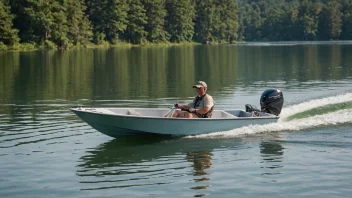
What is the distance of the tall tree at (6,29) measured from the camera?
79438 millimetres

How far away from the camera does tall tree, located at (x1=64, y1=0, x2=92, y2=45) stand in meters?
92.1

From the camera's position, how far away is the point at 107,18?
108062 mm

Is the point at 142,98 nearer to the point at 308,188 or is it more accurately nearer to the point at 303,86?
the point at 303,86

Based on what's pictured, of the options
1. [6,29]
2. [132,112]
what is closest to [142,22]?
[6,29]

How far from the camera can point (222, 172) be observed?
13.3 metres

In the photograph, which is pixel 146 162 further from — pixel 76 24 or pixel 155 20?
pixel 155 20

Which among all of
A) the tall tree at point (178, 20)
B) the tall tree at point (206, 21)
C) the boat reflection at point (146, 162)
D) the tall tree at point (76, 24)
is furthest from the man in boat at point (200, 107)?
the tall tree at point (206, 21)

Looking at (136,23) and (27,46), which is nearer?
(27,46)

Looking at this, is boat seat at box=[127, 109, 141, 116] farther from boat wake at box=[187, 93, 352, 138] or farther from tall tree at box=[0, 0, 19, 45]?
tall tree at box=[0, 0, 19, 45]

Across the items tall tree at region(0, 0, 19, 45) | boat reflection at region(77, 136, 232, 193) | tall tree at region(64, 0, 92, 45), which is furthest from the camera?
tall tree at region(64, 0, 92, 45)

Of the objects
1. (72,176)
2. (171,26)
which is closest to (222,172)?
(72,176)

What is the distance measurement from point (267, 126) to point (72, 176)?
6927 mm

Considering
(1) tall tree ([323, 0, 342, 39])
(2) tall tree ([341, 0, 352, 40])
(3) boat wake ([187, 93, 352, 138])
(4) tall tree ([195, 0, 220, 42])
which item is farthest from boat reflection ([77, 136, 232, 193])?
(2) tall tree ([341, 0, 352, 40])

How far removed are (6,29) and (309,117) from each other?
65.7 meters
